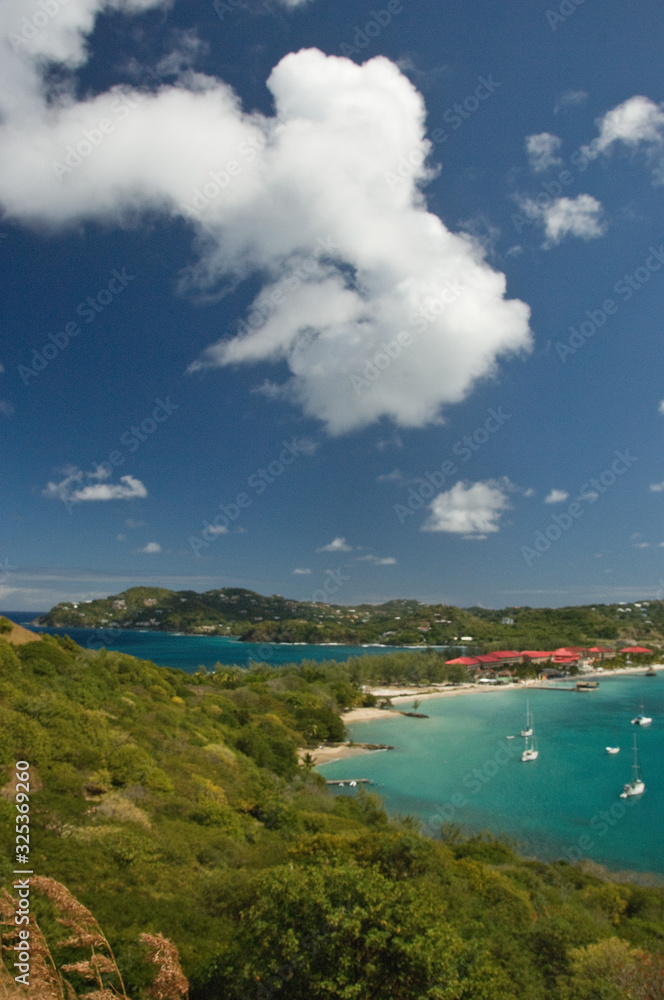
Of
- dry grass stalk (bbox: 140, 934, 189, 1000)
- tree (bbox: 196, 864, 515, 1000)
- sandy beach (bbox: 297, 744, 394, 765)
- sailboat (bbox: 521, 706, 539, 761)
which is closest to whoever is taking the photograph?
dry grass stalk (bbox: 140, 934, 189, 1000)

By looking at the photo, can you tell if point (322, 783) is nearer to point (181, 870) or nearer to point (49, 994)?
point (181, 870)

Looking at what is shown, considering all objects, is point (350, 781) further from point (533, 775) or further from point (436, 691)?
point (436, 691)

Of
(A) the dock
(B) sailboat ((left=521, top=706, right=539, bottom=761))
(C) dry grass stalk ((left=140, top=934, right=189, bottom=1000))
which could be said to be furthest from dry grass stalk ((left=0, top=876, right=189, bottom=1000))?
(B) sailboat ((left=521, top=706, right=539, bottom=761))

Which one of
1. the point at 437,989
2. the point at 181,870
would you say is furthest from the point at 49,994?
the point at 181,870

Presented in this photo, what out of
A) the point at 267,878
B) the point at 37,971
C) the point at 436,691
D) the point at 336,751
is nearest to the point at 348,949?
the point at 267,878

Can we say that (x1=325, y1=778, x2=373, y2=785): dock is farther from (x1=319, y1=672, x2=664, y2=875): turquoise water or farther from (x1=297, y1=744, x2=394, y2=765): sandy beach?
(x1=297, y1=744, x2=394, y2=765): sandy beach

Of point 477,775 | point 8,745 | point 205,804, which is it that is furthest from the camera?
point 477,775

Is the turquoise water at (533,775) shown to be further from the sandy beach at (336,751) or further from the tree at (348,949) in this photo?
the tree at (348,949)
